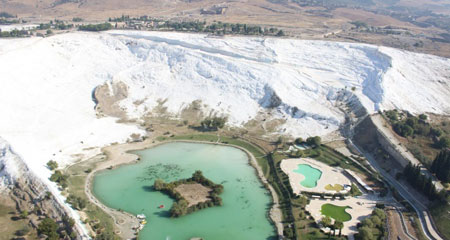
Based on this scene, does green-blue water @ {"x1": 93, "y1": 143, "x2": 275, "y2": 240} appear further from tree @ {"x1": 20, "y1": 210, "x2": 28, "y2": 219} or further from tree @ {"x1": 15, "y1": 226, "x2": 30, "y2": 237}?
tree @ {"x1": 15, "y1": 226, "x2": 30, "y2": 237}

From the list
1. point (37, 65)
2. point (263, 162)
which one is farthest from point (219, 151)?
point (37, 65)

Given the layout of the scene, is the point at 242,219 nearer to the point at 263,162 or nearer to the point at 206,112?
the point at 263,162

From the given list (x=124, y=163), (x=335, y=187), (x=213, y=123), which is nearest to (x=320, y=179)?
(x=335, y=187)

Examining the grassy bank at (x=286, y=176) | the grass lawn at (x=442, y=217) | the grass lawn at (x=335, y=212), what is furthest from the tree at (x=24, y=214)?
the grass lawn at (x=442, y=217)

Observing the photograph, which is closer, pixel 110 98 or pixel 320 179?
pixel 320 179

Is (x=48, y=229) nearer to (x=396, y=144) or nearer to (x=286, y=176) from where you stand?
(x=286, y=176)

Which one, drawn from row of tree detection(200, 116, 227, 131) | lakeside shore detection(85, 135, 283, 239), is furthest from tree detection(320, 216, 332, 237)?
row of tree detection(200, 116, 227, 131)

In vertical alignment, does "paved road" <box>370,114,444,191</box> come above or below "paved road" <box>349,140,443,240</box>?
above

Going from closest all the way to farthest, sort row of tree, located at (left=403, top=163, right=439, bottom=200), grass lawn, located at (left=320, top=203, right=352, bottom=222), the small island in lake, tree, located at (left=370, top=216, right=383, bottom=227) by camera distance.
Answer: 1. tree, located at (left=370, top=216, right=383, bottom=227)
2. grass lawn, located at (left=320, top=203, right=352, bottom=222)
3. row of tree, located at (left=403, top=163, right=439, bottom=200)
4. the small island in lake
